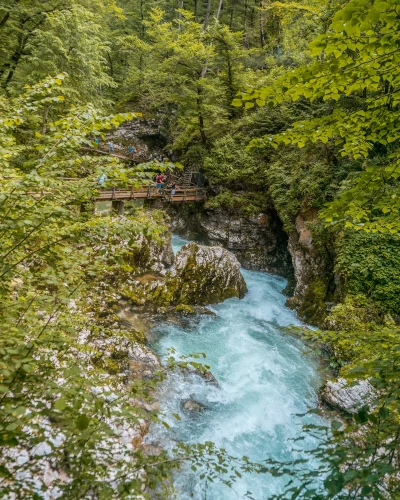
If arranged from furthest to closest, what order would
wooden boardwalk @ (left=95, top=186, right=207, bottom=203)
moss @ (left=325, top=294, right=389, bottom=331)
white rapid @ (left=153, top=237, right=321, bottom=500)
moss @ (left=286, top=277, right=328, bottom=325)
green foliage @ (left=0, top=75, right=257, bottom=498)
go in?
wooden boardwalk @ (left=95, top=186, right=207, bottom=203)
moss @ (left=286, top=277, right=328, bottom=325)
moss @ (left=325, top=294, right=389, bottom=331)
white rapid @ (left=153, top=237, right=321, bottom=500)
green foliage @ (left=0, top=75, right=257, bottom=498)

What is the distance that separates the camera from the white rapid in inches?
216

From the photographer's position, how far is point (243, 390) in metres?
7.20

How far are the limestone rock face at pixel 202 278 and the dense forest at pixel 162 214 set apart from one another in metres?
1.71

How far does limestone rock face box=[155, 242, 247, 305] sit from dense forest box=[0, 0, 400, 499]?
1.71 meters

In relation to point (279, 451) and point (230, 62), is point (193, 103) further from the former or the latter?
point (279, 451)

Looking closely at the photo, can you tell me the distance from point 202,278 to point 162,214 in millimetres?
4181

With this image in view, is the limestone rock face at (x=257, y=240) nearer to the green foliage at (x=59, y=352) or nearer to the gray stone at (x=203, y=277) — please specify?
the gray stone at (x=203, y=277)

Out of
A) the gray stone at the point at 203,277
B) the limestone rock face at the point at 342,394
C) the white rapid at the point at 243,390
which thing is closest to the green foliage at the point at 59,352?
the white rapid at the point at 243,390

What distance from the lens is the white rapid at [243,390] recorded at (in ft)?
18.0

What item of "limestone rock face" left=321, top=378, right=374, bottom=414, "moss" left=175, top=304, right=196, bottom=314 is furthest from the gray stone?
"limestone rock face" left=321, top=378, right=374, bottom=414

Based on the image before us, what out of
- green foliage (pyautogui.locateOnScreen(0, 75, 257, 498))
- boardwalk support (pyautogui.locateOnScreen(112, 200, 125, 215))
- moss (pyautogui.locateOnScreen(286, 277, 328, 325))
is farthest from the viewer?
boardwalk support (pyautogui.locateOnScreen(112, 200, 125, 215))

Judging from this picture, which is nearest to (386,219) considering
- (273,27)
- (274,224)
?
(274,224)

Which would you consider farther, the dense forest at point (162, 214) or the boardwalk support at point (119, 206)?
the boardwalk support at point (119, 206)

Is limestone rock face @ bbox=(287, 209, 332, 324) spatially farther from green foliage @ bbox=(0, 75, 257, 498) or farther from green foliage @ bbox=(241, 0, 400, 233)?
green foliage @ bbox=(0, 75, 257, 498)
